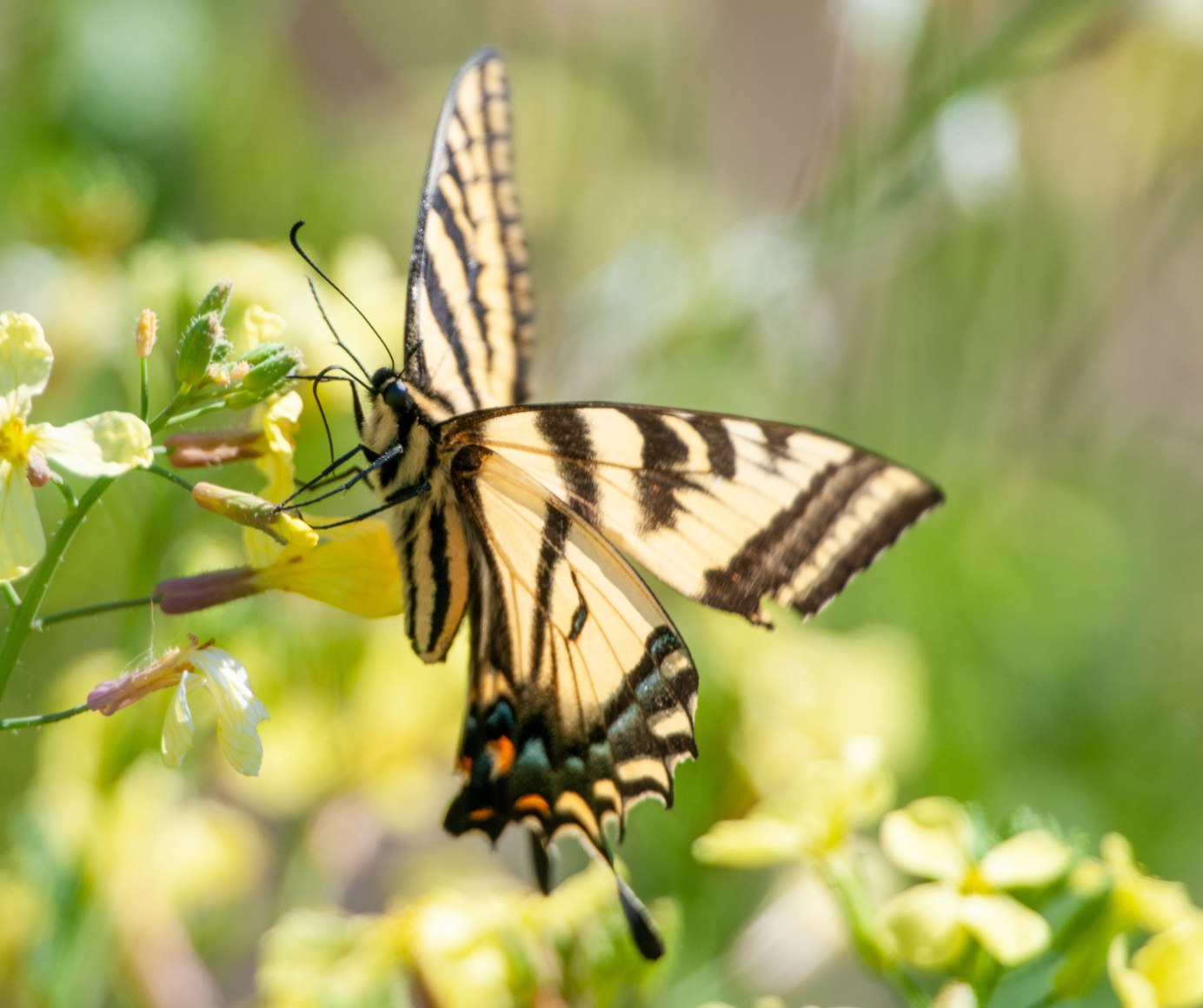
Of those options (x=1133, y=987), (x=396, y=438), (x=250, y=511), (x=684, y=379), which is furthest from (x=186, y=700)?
(x=684, y=379)

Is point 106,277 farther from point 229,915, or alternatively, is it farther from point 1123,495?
point 1123,495

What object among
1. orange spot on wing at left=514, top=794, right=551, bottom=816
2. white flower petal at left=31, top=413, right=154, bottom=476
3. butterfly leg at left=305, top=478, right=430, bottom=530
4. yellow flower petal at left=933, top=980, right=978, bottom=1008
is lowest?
yellow flower petal at left=933, top=980, right=978, bottom=1008

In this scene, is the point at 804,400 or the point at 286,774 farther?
the point at 804,400

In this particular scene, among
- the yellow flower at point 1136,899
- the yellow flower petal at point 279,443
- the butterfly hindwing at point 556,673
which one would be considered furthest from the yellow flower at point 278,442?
the yellow flower at point 1136,899

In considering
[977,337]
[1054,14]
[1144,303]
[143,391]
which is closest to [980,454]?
[977,337]

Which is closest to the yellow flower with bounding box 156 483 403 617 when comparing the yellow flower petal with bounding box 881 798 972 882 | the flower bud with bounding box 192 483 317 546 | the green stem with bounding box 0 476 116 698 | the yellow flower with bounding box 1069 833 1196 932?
the flower bud with bounding box 192 483 317 546

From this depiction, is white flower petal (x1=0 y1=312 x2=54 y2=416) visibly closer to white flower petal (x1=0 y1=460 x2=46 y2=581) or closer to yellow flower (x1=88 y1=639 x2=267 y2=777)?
white flower petal (x1=0 y1=460 x2=46 y2=581)
